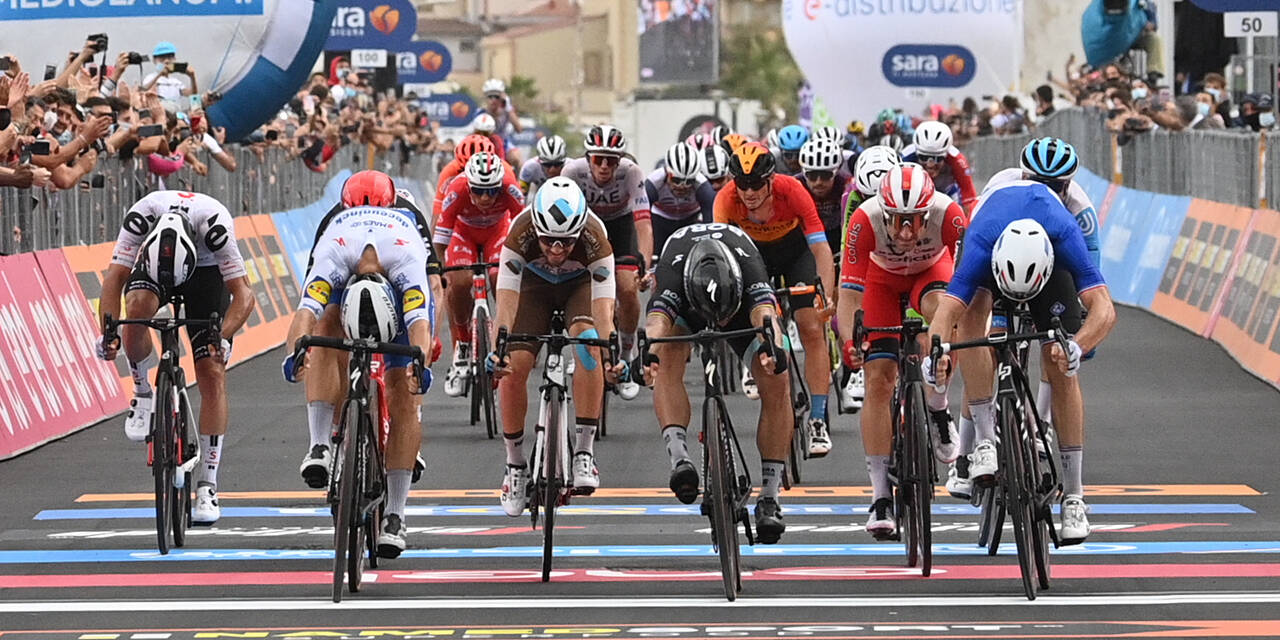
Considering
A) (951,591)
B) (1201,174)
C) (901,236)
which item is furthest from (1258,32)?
(951,591)

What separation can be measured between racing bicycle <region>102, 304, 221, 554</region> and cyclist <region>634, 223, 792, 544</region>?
2.40 metres

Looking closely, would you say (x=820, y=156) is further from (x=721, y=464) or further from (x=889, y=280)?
(x=721, y=464)

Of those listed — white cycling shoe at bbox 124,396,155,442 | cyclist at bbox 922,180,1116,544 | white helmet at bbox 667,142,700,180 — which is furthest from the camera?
white helmet at bbox 667,142,700,180

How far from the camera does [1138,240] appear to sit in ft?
91.5

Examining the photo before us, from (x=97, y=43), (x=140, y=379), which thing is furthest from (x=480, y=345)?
(x=140, y=379)

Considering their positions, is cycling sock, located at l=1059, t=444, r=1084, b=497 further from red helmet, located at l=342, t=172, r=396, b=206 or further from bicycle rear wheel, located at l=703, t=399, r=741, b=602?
red helmet, located at l=342, t=172, r=396, b=206

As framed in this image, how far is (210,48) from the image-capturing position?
25203 millimetres

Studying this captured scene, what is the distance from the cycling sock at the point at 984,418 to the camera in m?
10.9

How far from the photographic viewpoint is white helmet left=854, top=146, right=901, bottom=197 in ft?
43.7

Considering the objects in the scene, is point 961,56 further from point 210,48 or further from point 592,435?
point 592,435

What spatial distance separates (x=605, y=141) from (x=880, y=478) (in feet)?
16.9

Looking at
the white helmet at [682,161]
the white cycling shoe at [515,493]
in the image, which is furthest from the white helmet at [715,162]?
the white cycling shoe at [515,493]

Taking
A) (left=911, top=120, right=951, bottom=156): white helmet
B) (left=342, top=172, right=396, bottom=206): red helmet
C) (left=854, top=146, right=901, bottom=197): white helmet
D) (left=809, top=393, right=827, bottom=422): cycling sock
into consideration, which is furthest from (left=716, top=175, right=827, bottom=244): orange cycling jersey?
(left=342, top=172, right=396, bottom=206): red helmet

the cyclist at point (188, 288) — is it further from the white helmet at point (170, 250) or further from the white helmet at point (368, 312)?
the white helmet at point (368, 312)
